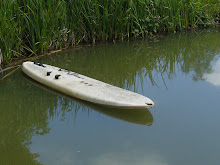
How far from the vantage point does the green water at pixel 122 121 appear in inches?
90.5

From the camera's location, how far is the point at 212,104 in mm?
3080

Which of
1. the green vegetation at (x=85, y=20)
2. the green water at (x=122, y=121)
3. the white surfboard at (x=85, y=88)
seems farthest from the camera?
the green vegetation at (x=85, y=20)

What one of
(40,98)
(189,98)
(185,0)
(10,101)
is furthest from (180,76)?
(185,0)

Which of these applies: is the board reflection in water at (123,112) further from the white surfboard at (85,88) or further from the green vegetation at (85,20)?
the green vegetation at (85,20)

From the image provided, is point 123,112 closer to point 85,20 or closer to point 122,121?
point 122,121

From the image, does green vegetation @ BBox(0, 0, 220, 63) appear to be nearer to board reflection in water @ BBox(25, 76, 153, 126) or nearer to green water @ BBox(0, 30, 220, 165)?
green water @ BBox(0, 30, 220, 165)

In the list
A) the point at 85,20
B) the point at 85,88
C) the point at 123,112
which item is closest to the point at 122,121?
the point at 123,112

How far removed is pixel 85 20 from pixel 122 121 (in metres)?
3.13

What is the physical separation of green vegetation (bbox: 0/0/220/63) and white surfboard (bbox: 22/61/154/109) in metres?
0.63

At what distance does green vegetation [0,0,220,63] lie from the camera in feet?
14.8

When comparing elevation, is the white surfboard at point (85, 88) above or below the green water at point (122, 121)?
above

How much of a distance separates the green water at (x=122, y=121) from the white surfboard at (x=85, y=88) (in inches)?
3.3

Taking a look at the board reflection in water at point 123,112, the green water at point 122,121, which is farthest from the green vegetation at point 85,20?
the board reflection in water at point 123,112

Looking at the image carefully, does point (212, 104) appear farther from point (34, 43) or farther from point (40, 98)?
point (34, 43)
